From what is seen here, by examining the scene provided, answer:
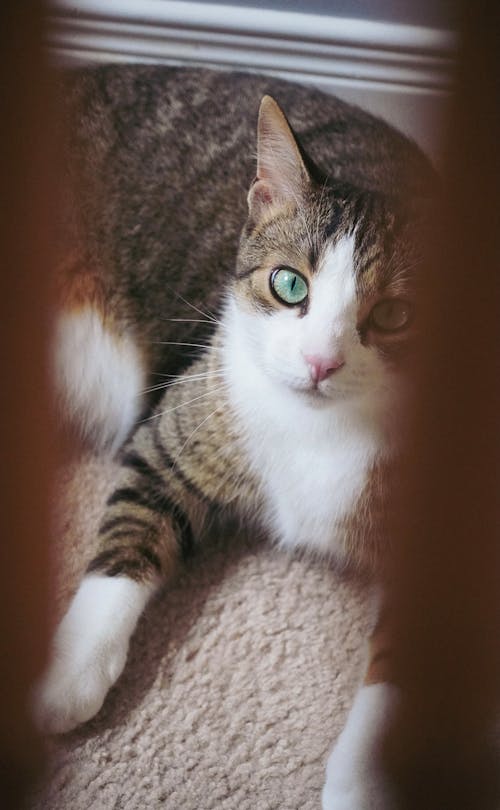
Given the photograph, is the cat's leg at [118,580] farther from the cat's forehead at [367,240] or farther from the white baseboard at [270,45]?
the white baseboard at [270,45]

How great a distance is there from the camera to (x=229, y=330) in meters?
1.11

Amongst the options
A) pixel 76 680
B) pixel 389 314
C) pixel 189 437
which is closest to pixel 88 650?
pixel 76 680

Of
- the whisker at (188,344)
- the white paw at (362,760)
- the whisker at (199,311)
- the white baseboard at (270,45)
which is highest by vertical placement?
the white baseboard at (270,45)

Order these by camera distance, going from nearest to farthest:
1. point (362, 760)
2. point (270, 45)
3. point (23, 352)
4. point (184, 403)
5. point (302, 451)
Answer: point (23, 352)
point (362, 760)
point (302, 451)
point (184, 403)
point (270, 45)

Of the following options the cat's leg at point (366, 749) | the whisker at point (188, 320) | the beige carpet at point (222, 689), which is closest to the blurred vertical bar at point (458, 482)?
the cat's leg at point (366, 749)

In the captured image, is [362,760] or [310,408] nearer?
[362,760]

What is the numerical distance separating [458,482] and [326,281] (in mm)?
450

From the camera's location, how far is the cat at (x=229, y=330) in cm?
88

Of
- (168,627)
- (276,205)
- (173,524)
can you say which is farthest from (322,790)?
(276,205)

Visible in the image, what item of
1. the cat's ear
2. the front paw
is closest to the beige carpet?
the front paw

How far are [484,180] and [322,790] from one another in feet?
2.35

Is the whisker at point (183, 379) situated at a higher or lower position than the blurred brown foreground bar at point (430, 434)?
lower

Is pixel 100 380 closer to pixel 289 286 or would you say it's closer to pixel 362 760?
pixel 289 286

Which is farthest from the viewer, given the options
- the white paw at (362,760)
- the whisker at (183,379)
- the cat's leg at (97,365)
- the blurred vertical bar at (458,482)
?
the cat's leg at (97,365)
